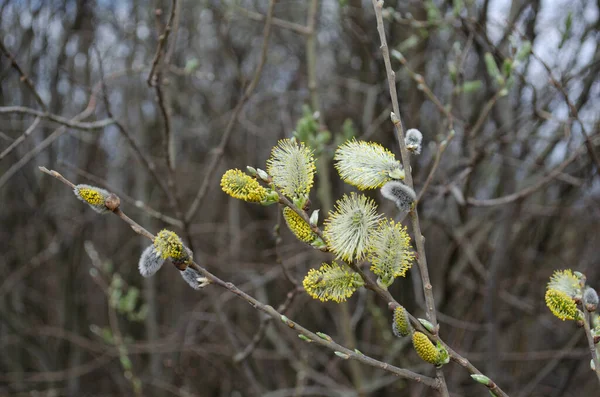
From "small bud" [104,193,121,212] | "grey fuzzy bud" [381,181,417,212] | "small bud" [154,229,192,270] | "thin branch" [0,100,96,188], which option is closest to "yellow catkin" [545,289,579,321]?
"grey fuzzy bud" [381,181,417,212]

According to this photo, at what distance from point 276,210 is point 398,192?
3823 millimetres

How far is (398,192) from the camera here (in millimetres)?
922

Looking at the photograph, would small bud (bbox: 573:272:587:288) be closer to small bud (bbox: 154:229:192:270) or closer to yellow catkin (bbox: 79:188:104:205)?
small bud (bbox: 154:229:192:270)

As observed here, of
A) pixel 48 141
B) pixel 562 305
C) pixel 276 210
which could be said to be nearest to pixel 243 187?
pixel 562 305

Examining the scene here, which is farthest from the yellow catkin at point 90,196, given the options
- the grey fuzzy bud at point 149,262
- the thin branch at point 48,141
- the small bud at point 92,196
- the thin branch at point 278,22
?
the thin branch at point 278,22

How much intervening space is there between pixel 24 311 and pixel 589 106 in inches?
202

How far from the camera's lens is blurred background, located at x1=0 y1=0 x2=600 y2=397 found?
271 centimetres

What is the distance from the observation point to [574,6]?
3.71 m

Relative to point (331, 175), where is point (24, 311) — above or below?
below

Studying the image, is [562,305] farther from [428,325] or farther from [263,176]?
[263,176]

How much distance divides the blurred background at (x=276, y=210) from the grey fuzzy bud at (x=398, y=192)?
2.99 ft

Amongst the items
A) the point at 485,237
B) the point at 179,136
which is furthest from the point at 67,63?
the point at 485,237

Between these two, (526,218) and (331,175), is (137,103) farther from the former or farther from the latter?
(526,218)

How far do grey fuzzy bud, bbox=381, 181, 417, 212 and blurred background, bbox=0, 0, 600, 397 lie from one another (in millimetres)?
910
